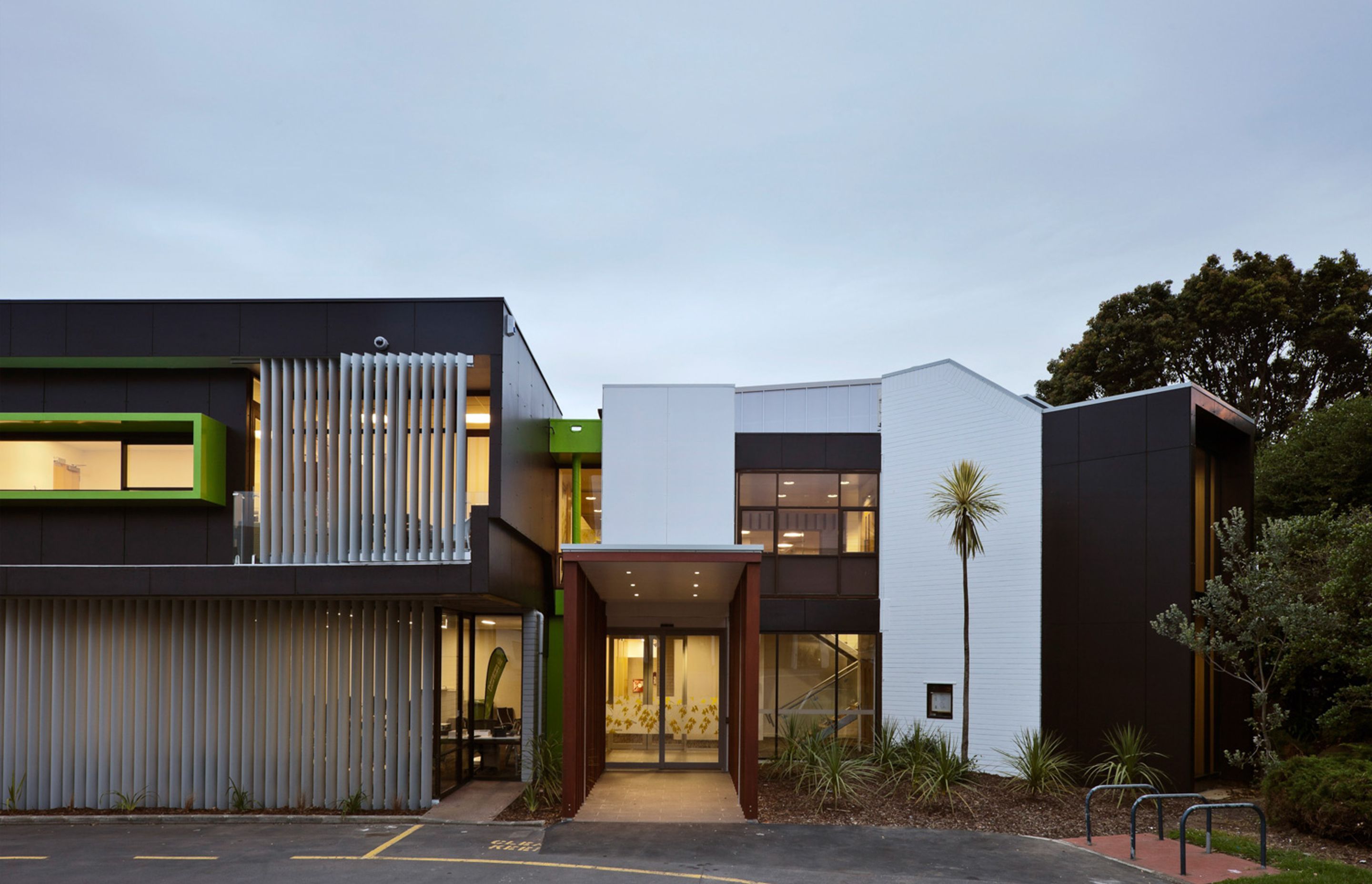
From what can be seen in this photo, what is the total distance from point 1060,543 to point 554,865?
954cm

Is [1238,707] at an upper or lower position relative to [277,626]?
lower

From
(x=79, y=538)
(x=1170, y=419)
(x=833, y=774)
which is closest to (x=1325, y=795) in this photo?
(x=1170, y=419)

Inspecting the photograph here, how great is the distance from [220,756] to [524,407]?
6.46 meters

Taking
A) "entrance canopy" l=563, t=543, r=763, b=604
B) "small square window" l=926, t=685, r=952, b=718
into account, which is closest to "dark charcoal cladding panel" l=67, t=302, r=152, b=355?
"entrance canopy" l=563, t=543, r=763, b=604

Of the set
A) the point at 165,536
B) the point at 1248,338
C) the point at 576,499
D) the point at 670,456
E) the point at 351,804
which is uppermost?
the point at 1248,338

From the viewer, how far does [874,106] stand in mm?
A: 23172

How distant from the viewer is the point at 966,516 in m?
15.0

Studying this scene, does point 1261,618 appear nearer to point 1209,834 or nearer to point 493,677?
point 1209,834

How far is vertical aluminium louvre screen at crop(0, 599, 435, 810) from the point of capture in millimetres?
13039

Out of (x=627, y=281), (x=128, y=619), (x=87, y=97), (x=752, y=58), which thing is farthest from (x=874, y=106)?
(x=627, y=281)

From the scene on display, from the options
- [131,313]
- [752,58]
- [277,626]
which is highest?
[752,58]

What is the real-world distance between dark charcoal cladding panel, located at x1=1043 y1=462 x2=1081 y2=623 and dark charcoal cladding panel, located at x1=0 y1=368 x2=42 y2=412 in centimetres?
1513

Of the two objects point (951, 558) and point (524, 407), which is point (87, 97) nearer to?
point (524, 407)

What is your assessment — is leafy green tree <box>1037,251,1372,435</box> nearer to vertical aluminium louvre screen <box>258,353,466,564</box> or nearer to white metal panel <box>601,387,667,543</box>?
white metal panel <box>601,387,667,543</box>
